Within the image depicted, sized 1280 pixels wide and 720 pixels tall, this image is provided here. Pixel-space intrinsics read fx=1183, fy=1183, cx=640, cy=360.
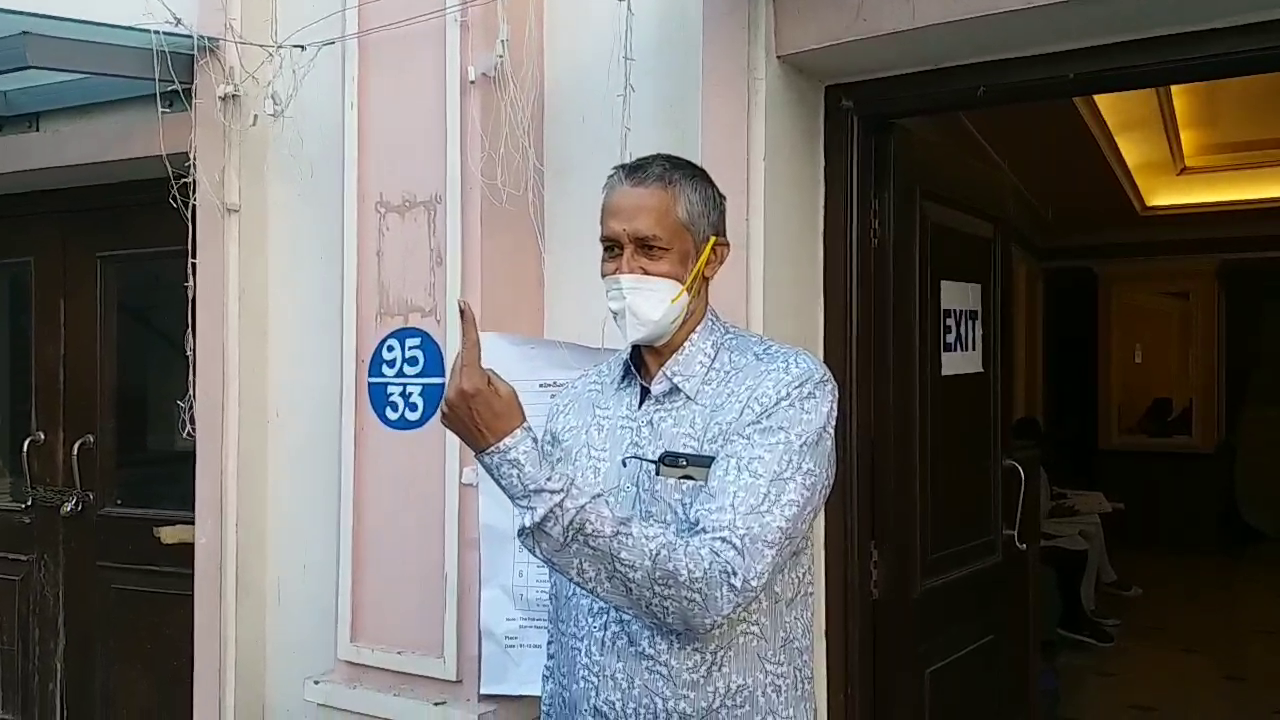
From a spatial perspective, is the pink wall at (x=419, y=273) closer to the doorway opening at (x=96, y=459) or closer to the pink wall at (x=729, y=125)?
the pink wall at (x=729, y=125)

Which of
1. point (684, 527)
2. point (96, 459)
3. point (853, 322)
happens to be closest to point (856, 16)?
point (853, 322)

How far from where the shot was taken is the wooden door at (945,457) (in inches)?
103

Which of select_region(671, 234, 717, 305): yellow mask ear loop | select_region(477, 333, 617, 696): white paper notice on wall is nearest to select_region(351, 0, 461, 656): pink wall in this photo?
select_region(477, 333, 617, 696): white paper notice on wall

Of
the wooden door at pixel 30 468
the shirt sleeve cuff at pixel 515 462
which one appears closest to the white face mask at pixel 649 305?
the shirt sleeve cuff at pixel 515 462

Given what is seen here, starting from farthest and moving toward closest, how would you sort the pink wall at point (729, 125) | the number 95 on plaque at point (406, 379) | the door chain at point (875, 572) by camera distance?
the number 95 on plaque at point (406, 379) < the door chain at point (875, 572) < the pink wall at point (729, 125)

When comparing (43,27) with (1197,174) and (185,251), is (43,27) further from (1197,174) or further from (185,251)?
(1197,174)

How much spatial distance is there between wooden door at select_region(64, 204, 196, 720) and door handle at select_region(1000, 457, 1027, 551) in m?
2.41

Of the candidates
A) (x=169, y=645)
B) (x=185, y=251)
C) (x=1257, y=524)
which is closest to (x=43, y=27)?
(x=185, y=251)

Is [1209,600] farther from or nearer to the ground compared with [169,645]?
nearer to the ground

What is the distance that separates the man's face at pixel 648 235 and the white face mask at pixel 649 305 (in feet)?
0.04

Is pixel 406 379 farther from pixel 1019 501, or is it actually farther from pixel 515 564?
pixel 1019 501

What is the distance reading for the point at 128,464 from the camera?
3787 millimetres

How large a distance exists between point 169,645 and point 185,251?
1.21 metres

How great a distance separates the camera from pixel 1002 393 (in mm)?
3367
